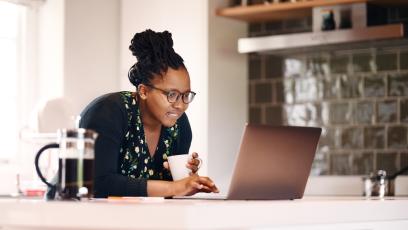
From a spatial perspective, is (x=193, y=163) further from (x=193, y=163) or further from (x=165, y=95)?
(x=165, y=95)

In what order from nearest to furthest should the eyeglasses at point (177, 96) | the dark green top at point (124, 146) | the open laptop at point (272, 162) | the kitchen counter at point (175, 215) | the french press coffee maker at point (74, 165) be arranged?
the kitchen counter at point (175, 215)
the french press coffee maker at point (74, 165)
the open laptop at point (272, 162)
the dark green top at point (124, 146)
the eyeglasses at point (177, 96)

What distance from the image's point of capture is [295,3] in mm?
4285

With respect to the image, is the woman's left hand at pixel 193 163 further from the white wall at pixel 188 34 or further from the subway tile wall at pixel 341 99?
the subway tile wall at pixel 341 99

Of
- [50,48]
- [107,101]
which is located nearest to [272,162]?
[107,101]

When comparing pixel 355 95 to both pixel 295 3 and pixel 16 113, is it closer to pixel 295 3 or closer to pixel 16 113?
pixel 295 3

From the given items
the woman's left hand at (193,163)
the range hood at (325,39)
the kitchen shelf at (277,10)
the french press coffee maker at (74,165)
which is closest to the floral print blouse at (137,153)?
the woman's left hand at (193,163)

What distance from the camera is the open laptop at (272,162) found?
6.59 ft

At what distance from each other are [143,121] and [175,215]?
46.7 inches

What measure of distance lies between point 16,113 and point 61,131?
9.86 ft

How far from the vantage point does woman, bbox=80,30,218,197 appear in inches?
93.1

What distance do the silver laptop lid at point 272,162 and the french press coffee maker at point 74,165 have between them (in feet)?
→ 1.24

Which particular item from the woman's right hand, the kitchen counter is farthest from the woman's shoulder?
the kitchen counter

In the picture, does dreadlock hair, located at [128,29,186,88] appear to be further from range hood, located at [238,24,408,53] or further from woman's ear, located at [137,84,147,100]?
range hood, located at [238,24,408,53]

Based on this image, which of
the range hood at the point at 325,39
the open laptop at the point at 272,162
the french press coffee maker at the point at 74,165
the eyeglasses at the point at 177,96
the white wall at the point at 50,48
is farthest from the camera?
the white wall at the point at 50,48
